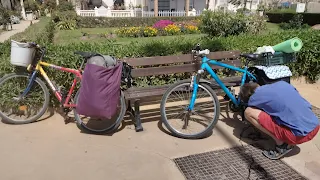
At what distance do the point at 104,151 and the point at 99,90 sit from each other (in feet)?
2.50

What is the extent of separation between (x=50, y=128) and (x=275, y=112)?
304 cm

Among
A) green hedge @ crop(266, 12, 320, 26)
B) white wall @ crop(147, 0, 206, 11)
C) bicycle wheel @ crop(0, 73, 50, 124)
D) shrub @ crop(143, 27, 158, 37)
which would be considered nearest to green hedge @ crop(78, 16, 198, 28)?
shrub @ crop(143, 27, 158, 37)

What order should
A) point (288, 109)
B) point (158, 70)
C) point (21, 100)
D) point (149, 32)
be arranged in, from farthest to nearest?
point (149, 32)
point (158, 70)
point (21, 100)
point (288, 109)

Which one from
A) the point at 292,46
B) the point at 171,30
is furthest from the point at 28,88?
the point at 171,30

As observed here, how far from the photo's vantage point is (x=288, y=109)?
10.2 feet

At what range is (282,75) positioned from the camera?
383 cm

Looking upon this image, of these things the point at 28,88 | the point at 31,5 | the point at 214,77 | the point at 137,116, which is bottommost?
the point at 137,116

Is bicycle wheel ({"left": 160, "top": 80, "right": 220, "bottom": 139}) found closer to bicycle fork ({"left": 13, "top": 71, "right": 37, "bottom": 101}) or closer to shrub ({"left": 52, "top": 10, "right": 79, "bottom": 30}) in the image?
bicycle fork ({"left": 13, "top": 71, "right": 37, "bottom": 101})

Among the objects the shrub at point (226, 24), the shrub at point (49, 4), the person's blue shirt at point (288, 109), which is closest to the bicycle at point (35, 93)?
the person's blue shirt at point (288, 109)

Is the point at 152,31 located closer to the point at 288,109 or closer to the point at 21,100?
the point at 21,100

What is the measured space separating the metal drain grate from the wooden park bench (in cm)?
102

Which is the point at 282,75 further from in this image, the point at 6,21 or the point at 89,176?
the point at 6,21

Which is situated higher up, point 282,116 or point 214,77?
point 214,77

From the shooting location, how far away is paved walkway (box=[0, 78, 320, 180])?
305 cm
